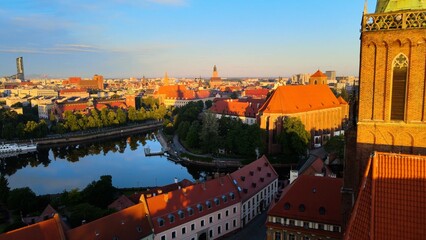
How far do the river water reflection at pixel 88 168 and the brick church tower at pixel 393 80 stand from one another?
151 ft

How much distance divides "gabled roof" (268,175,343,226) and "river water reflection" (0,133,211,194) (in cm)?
3248

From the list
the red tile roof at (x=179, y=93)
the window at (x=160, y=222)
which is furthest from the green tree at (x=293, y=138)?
the red tile roof at (x=179, y=93)

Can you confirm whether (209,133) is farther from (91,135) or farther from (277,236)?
(91,135)

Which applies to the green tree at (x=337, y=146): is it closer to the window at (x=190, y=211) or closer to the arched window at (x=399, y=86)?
the window at (x=190, y=211)

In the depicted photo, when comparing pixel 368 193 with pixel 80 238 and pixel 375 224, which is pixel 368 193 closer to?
pixel 375 224

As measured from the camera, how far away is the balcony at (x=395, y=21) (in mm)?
15445

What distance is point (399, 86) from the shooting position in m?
16.7

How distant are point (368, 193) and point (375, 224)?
122 centimetres

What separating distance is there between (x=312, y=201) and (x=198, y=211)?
35.6ft

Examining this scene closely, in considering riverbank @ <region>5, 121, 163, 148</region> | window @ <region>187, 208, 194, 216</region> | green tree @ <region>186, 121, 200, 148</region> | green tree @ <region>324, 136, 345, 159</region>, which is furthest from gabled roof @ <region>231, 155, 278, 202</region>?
riverbank @ <region>5, 121, 163, 148</region>

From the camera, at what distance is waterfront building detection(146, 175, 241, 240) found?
3203cm

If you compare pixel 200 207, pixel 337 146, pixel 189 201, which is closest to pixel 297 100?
pixel 337 146

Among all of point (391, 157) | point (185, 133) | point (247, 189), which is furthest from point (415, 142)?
point (185, 133)

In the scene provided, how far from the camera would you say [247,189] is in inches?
1591
